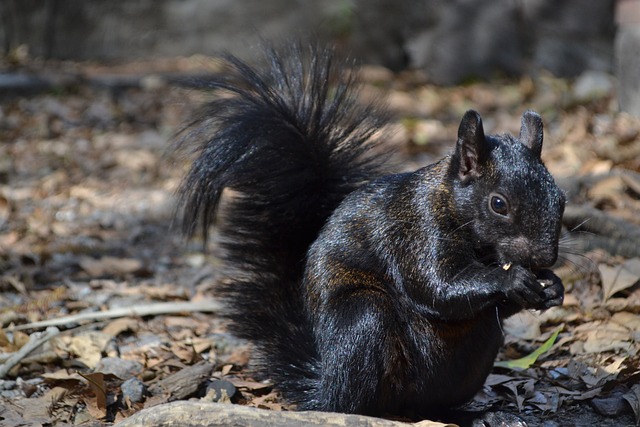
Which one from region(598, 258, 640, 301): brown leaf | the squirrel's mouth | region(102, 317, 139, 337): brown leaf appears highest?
the squirrel's mouth

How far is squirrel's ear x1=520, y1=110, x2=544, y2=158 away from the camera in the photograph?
9.54ft

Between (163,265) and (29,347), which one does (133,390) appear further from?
(163,265)

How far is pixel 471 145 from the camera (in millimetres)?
2818

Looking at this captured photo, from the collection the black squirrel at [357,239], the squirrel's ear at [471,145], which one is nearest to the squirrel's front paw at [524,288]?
the black squirrel at [357,239]

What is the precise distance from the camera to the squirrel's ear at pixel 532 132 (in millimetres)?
2907

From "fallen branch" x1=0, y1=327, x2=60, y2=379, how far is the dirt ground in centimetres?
1

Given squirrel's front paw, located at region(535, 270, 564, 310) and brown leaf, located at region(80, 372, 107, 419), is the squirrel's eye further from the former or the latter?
brown leaf, located at region(80, 372, 107, 419)

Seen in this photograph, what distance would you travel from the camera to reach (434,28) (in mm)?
9102

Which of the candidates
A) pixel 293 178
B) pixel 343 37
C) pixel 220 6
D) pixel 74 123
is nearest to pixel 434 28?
pixel 343 37

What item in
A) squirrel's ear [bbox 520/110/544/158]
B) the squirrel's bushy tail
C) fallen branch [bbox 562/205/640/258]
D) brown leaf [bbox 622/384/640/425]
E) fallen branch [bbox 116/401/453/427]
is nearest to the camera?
fallen branch [bbox 116/401/453/427]

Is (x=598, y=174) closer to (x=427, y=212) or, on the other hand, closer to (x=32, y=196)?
(x=427, y=212)

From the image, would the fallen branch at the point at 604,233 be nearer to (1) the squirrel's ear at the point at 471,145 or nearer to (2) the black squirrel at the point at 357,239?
(2) the black squirrel at the point at 357,239

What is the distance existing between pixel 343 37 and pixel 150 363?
6.38 m

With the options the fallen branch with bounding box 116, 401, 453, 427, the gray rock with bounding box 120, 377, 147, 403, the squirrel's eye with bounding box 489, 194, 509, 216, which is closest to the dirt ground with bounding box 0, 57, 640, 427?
the gray rock with bounding box 120, 377, 147, 403
